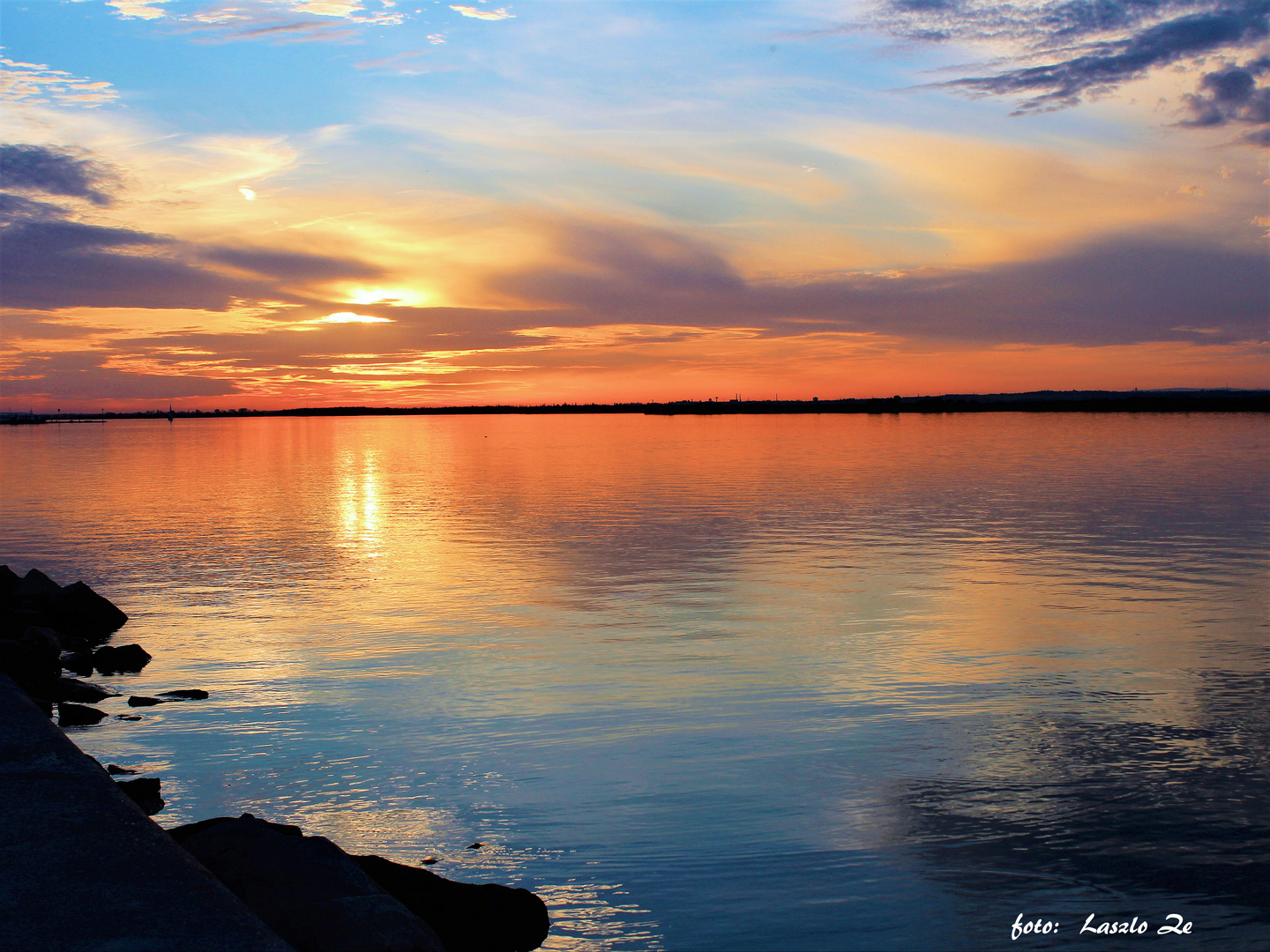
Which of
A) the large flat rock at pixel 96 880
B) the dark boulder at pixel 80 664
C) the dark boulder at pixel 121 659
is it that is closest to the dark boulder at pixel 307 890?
the large flat rock at pixel 96 880

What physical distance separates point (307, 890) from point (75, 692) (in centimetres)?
859

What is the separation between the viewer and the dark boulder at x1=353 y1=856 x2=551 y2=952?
6.48 meters

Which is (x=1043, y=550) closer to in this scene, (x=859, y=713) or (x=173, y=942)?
(x=859, y=713)

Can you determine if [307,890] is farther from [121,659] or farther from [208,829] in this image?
[121,659]

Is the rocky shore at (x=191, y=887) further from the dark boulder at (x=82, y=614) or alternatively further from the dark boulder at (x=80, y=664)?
the dark boulder at (x=82, y=614)

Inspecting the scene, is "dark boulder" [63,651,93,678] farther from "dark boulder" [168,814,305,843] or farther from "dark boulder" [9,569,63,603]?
"dark boulder" [168,814,305,843]

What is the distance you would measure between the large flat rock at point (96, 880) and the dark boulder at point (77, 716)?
193 inches

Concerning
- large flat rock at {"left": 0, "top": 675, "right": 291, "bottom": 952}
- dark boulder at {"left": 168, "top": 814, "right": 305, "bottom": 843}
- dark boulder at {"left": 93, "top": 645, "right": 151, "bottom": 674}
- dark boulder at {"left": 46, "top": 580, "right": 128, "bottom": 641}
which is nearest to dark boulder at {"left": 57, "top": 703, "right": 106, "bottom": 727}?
dark boulder at {"left": 93, "top": 645, "right": 151, "bottom": 674}

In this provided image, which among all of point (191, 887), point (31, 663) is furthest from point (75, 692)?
point (191, 887)

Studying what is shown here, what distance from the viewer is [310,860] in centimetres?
625

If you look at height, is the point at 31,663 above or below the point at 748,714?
above

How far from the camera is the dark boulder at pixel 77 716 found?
38.4ft

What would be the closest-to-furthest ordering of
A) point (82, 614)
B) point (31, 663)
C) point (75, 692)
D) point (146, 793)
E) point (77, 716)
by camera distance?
point (146, 793) → point (77, 716) → point (31, 663) → point (75, 692) → point (82, 614)

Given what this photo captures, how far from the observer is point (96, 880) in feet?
18.2
